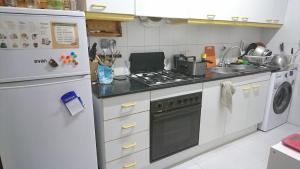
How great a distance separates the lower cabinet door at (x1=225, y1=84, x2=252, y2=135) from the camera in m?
2.23

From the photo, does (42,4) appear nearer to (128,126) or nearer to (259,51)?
(128,126)

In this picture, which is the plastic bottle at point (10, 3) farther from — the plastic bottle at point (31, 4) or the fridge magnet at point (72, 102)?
the fridge magnet at point (72, 102)

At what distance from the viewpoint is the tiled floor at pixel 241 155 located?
6.60 ft

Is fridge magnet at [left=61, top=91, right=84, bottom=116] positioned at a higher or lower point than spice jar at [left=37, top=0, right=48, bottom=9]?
lower

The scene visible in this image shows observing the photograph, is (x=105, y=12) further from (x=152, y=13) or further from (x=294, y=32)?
(x=294, y=32)

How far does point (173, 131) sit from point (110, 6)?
119 centimetres

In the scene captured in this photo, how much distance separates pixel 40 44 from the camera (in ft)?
3.64

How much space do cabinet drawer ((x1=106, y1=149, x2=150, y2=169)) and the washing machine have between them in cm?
184

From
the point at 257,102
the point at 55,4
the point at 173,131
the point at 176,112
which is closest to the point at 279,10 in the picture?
the point at 257,102

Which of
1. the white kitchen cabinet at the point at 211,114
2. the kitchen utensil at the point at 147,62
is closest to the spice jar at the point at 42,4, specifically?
the kitchen utensil at the point at 147,62

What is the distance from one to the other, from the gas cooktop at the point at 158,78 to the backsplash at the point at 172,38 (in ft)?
0.68

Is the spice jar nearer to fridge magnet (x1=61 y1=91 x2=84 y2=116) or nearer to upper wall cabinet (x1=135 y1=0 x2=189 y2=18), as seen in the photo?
fridge magnet (x1=61 y1=91 x2=84 y2=116)

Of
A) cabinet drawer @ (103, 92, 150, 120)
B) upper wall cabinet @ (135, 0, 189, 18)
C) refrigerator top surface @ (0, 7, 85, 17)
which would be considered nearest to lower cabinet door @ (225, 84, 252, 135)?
upper wall cabinet @ (135, 0, 189, 18)

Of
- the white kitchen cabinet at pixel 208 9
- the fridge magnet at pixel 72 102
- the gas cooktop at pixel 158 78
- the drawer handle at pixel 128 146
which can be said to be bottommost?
the drawer handle at pixel 128 146
